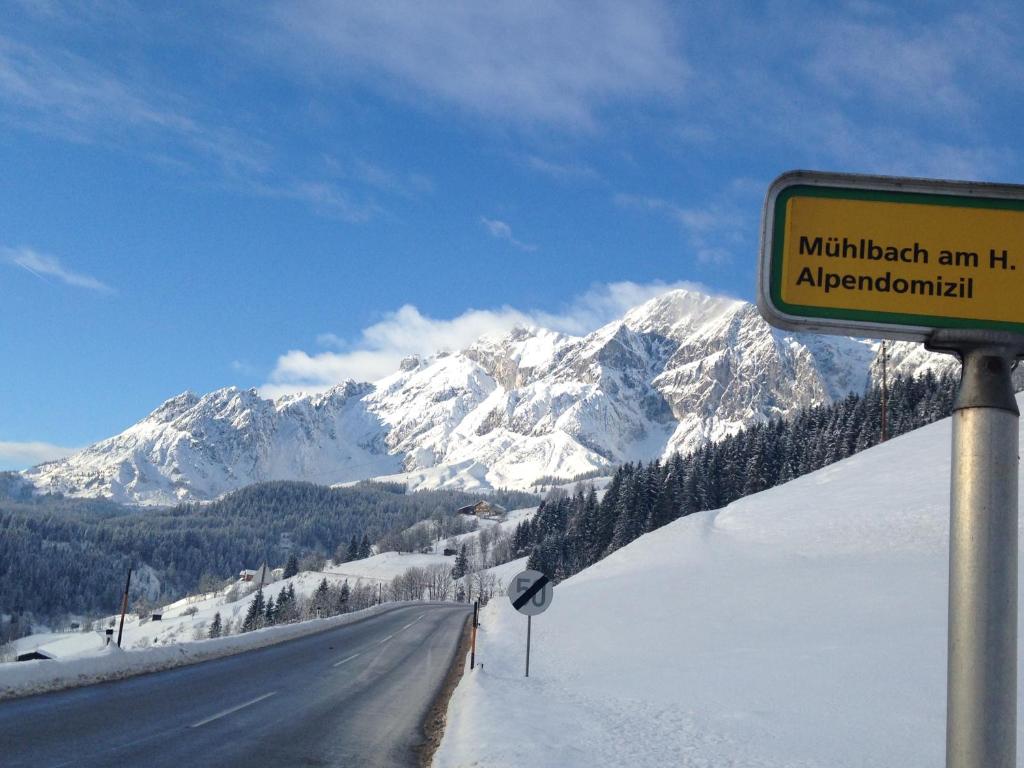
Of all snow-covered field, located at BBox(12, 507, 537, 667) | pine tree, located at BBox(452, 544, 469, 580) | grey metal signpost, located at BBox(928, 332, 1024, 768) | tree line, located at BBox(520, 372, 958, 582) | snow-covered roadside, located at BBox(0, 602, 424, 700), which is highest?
tree line, located at BBox(520, 372, 958, 582)

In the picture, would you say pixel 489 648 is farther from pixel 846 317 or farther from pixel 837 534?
pixel 846 317

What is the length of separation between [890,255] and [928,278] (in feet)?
0.47

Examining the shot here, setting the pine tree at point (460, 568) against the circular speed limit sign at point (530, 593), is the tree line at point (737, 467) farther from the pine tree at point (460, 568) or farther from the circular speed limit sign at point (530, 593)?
the circular speed limit sign at point (530, 593)

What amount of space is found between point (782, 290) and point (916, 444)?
241ft

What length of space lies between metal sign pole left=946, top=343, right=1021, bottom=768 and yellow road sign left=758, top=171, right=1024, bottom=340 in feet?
1.15

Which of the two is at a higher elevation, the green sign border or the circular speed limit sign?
the green sign border

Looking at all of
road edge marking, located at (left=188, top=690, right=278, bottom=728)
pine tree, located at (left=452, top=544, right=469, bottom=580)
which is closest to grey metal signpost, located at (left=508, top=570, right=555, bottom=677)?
road edge marking, located at (left=188, top=690, right=278, bottom=728)

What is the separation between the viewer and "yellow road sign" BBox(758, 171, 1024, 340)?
109 inches

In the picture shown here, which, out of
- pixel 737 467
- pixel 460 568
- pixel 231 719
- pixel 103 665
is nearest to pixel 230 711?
pixel 231 719

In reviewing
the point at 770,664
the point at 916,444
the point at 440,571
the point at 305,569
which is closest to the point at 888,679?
the point at 770,664

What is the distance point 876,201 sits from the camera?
286 cm

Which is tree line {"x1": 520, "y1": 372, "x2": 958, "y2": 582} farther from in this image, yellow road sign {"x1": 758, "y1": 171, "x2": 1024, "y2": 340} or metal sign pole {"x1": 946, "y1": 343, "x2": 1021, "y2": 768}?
metal sign pole {"x1": 946, "y1": 343, "x2": 1021, "y2": 768}

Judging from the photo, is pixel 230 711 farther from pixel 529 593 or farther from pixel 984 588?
pixel 984 588

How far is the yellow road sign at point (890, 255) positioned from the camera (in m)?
2.77
